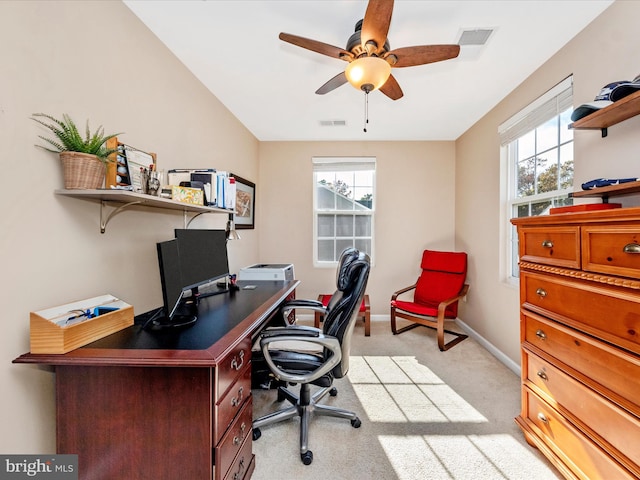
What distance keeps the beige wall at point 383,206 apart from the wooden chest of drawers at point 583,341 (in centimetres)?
221

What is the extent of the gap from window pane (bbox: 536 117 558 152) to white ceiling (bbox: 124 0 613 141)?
0.46 m

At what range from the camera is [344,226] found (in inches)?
157

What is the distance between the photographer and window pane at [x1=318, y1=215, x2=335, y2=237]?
13.1 feet

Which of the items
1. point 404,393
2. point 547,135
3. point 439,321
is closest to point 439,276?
point 439,321

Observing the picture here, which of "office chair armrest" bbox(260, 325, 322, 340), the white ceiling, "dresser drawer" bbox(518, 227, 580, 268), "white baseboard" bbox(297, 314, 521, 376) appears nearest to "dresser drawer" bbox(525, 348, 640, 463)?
"dresser drawer" bbox(518, 227, 580, 268)

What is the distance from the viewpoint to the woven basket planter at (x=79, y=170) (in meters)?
1.12

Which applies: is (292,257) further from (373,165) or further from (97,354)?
(97,354)

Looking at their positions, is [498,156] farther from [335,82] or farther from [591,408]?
[591,408]

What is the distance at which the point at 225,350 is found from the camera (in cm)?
108

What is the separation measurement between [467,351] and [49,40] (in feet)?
12.6

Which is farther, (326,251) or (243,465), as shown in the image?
(326,251)

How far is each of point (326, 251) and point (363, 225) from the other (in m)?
0.66

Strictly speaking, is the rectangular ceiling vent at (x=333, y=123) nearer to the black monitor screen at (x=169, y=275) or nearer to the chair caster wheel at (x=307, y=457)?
the black monitor screen at (x=169, y=275)

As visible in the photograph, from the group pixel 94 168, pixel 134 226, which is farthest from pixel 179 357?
pixel 134 226
